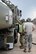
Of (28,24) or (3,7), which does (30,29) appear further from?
(3,7)

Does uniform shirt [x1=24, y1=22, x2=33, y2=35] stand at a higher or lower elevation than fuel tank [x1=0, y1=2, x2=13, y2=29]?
lower

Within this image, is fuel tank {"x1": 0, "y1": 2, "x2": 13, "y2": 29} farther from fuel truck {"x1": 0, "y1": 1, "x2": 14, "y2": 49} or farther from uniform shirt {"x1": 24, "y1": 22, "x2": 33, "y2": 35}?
uniform shirt {"x1": 24, "y1": 22, "x2": 33, "y2": 35}

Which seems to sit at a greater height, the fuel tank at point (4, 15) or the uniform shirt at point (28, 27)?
the fuel tank at point (4, 15)

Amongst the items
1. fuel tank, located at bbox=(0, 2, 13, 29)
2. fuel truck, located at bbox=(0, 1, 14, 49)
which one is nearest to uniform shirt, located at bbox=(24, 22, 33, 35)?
fuel truck, located at bbox=(0, 1, 14, 49)

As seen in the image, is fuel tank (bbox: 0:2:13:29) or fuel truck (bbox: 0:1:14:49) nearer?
fuel tank (bbox: 0:2:13:29)

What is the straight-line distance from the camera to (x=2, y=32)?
34.9ft

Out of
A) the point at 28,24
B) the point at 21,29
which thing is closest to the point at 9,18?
the point at 28,24

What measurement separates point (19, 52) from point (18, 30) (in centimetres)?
178

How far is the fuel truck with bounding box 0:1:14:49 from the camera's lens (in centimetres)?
810

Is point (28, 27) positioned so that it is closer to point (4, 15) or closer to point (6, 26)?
point (6, 26)

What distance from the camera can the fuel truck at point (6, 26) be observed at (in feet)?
26.6

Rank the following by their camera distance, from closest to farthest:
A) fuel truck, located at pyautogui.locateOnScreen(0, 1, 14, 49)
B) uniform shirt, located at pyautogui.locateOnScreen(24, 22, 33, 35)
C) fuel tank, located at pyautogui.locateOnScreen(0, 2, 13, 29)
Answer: fuel tank, located at pyautogui.locateOnScreen(0, 2, 13, 29) < fuel truck, located at pyautogui.locateOnScreen(0, 1, 14, 49) < uniform shirt, located at pyautogui.locateOnScreen(24, 22, 33, 35)

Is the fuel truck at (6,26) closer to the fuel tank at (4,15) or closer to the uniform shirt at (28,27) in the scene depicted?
the fuel tank at (4,15)

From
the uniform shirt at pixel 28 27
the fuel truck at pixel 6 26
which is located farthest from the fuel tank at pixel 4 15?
the uniform shirt at pixel 28 27
